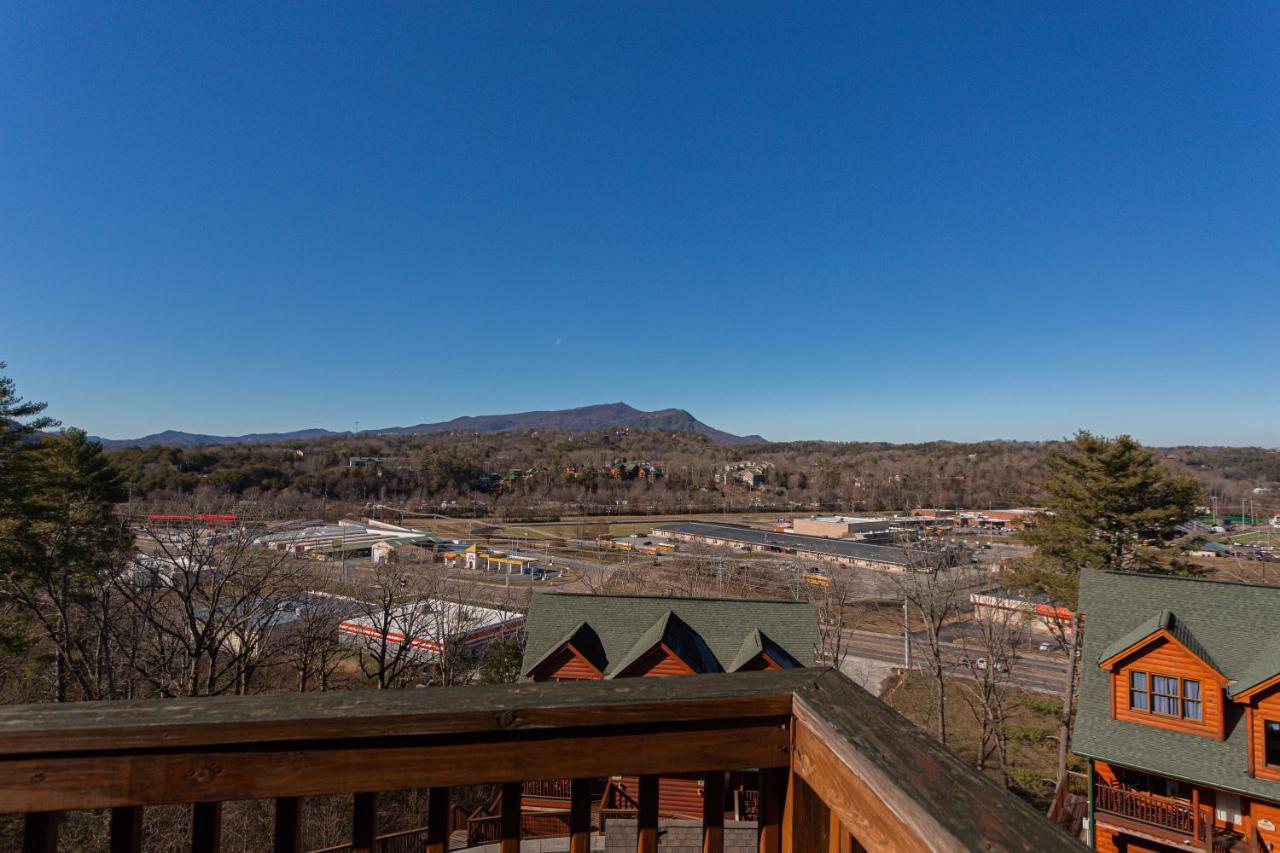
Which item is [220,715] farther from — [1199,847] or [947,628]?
[947,628]

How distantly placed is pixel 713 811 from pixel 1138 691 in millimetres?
11907

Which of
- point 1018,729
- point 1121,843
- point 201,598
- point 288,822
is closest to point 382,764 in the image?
point 288,822

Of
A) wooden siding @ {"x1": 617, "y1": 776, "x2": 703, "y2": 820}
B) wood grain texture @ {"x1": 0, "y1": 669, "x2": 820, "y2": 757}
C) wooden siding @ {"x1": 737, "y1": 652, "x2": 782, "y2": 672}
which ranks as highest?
wood grain texture @ {"x1": 0, "y1": 669, "x2": 820, "y2": 757}

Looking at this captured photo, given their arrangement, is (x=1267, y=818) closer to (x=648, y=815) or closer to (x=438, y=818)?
(x=648, y=815)

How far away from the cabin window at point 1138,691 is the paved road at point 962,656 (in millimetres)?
12623

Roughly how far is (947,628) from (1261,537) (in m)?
46.5

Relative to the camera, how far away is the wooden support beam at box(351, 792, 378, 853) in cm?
121

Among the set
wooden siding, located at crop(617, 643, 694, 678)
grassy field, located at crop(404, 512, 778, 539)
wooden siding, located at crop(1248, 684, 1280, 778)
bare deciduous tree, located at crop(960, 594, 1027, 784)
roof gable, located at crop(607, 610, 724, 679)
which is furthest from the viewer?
grassy field, located at crop(404, 512, 778, 539)

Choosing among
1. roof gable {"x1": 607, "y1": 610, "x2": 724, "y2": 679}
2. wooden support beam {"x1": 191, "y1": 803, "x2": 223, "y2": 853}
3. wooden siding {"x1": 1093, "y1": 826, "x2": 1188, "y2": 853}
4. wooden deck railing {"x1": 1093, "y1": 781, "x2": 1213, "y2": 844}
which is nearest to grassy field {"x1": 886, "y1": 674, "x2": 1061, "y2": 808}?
wooden siding {"x1": 1093, "y1": 826, "x2": 1188, "y2": 853}

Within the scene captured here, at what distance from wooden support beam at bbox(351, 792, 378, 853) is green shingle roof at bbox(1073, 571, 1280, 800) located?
40.1 feet

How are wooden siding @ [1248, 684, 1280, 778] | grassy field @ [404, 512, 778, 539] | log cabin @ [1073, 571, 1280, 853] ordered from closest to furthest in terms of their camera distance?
wooden siding @ [1248, 684, 1280, 778]
log cabin @ [1073, 571, 1280, 853]
grassy field @ [404, 512, 778, 539]

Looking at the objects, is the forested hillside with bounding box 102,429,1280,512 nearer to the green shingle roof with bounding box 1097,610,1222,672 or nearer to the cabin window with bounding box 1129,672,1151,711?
the green shingle roof with bounding box 1097,610,1222,672

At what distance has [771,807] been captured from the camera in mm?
1371

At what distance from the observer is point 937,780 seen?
107cm
